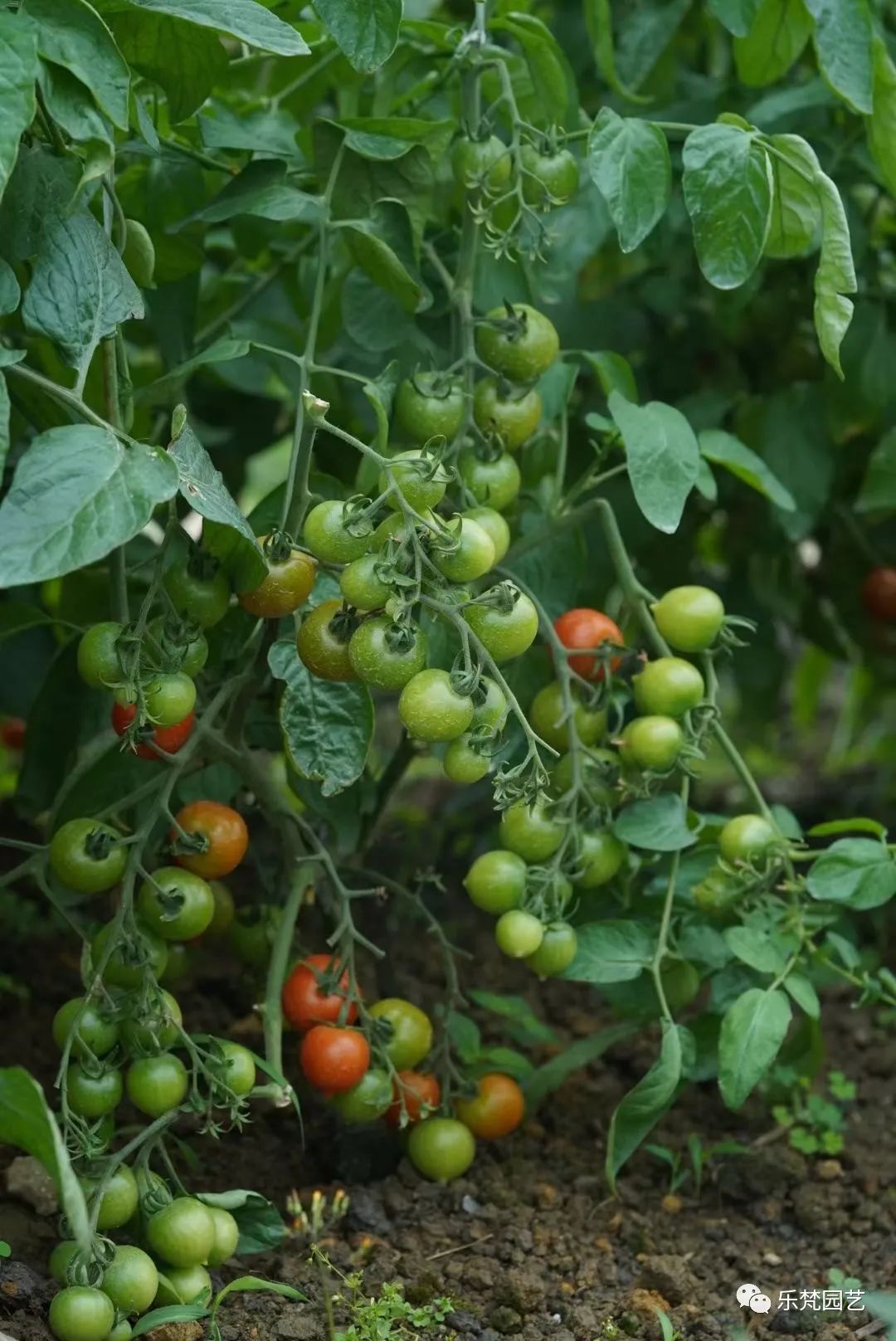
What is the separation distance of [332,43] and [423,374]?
0.39 m

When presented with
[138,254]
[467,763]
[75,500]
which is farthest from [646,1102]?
[138,254]

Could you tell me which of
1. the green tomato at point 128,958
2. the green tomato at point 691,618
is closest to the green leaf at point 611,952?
the green tomato at point 691,618

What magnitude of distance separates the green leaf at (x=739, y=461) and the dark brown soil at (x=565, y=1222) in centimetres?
72

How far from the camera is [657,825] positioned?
1460 mm

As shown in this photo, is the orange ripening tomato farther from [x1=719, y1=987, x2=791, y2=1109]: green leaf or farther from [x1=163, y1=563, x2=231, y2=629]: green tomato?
[x1=163, y1=563, x2=231, y2=629]: green tomato

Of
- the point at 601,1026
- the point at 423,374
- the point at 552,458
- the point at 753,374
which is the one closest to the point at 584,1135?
the point at 601,1026

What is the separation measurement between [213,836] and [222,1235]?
0.34 m

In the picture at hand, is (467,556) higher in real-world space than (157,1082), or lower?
higher

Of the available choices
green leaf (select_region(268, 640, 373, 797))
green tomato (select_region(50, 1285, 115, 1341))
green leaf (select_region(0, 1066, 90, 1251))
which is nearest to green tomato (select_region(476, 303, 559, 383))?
green leaf (select_region(268, 640, 373, 797))

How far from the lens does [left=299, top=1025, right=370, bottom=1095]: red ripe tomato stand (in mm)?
1404

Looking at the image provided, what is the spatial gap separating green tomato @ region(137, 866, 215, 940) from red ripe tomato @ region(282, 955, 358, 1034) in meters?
0.14

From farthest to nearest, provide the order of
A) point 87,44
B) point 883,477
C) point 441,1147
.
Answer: point 883,477, point 441,1147, point 87,44

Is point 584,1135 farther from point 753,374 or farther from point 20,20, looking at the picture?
point 20,20

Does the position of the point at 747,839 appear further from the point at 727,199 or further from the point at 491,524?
the point at 727,199
